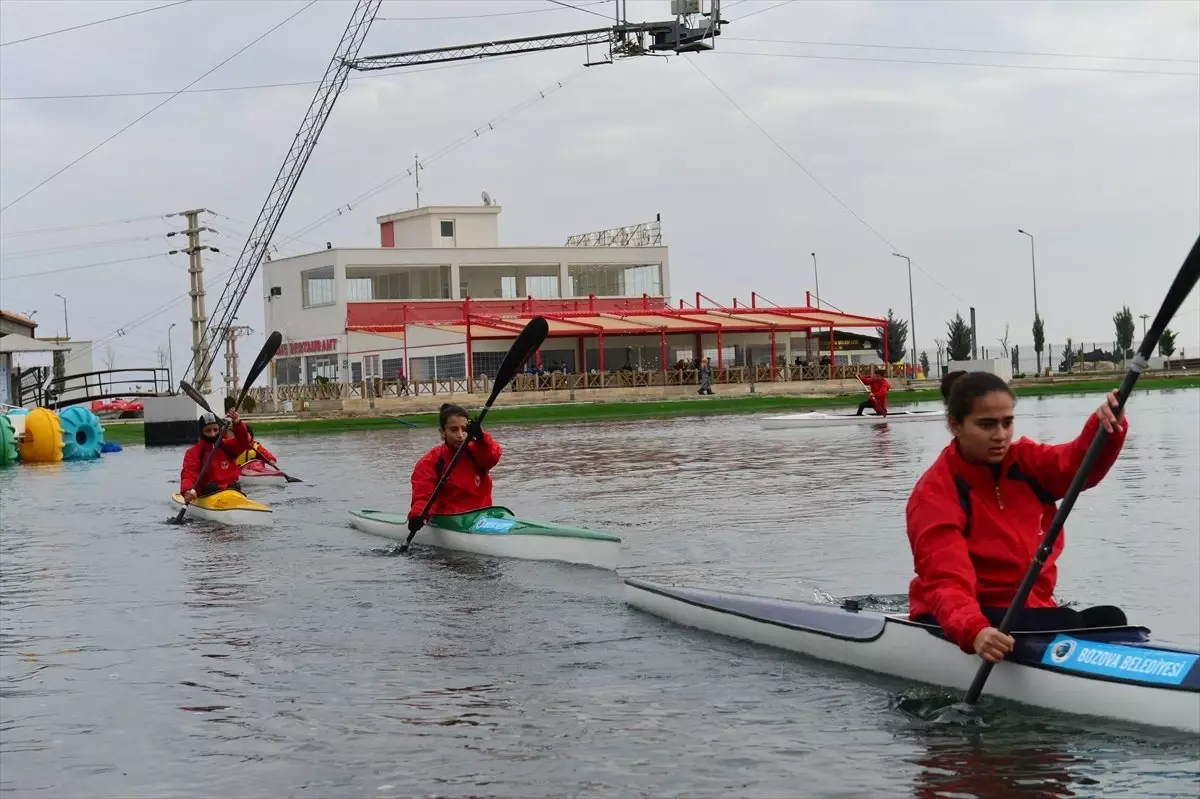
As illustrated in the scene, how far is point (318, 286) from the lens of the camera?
75875 millimetres

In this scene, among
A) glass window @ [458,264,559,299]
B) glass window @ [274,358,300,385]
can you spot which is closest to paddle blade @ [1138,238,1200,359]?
glass window @ [274,358,300,385]

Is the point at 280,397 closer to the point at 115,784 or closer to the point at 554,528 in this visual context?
the point at 554,528

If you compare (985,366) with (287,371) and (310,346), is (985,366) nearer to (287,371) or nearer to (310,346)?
(310,346)

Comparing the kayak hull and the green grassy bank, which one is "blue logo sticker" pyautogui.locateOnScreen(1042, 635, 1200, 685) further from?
the green grassy bank

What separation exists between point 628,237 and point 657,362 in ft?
58.2

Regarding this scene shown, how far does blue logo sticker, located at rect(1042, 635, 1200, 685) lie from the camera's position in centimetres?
656

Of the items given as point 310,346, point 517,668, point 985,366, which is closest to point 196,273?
point 310,346

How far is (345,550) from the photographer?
16141 mm

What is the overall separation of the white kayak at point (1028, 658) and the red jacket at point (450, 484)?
5.73 meters

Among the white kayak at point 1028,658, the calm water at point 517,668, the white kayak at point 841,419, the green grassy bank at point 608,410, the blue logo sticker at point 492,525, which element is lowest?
the calm water at point 517,668

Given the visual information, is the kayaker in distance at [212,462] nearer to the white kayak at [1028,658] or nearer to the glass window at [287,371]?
the white kayak at [1028,658]

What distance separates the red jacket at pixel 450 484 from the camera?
14.7 metres

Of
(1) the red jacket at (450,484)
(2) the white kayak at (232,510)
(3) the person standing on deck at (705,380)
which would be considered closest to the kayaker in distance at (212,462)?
(2) the white kayak at (232,510)

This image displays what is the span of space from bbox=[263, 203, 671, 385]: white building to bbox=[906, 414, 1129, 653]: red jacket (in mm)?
57321
